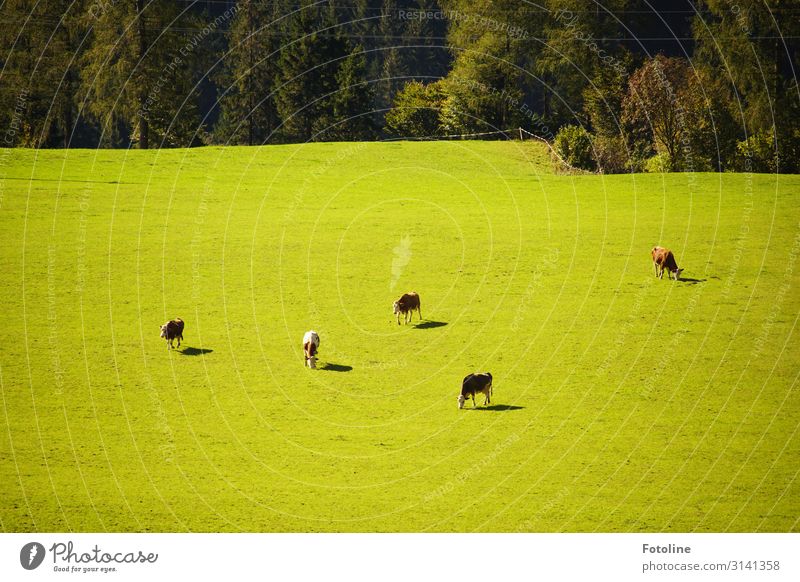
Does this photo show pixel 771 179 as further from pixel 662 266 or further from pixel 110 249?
pixel 110 249

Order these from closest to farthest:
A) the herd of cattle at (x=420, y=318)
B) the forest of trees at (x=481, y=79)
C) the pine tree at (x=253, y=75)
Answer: the herd of cattle at (x=420, y=318), the forest of trees at (x=481, y=79), the pine tree at (x=253, y=75)

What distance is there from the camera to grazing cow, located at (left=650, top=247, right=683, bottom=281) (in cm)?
4106

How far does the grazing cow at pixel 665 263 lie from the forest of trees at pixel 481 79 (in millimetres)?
23770

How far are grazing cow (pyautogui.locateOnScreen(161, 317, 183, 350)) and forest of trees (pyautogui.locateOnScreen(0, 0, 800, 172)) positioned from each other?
29648 millimetres

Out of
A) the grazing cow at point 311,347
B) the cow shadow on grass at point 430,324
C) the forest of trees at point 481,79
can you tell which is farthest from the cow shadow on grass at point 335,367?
the forest of trees at point 481,79

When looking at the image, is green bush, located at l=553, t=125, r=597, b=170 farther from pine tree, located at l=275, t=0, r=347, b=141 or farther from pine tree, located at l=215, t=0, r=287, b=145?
pine tree, located at l=275, t=0, r=347, b=141

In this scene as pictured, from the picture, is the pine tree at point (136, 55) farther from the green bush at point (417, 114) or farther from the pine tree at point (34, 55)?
the green bush at point (417, 114)

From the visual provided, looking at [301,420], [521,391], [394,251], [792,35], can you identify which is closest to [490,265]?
[394,251]

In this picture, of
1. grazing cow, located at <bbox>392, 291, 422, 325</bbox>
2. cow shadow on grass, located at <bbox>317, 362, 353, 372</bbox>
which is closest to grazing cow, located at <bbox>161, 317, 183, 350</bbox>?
cow shadow on grass, located at <bbox>317, 362, 353, 372</bbox>

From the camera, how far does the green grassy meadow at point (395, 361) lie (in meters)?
23.7

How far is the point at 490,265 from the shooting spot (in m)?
44.2

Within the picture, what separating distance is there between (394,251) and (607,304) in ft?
38.0

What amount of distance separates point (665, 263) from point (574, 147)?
29136mm

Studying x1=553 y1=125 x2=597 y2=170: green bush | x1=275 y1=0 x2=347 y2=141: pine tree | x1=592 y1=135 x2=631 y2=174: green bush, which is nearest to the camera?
x1=553 y1=125 x2=597 y2=170: green bush
